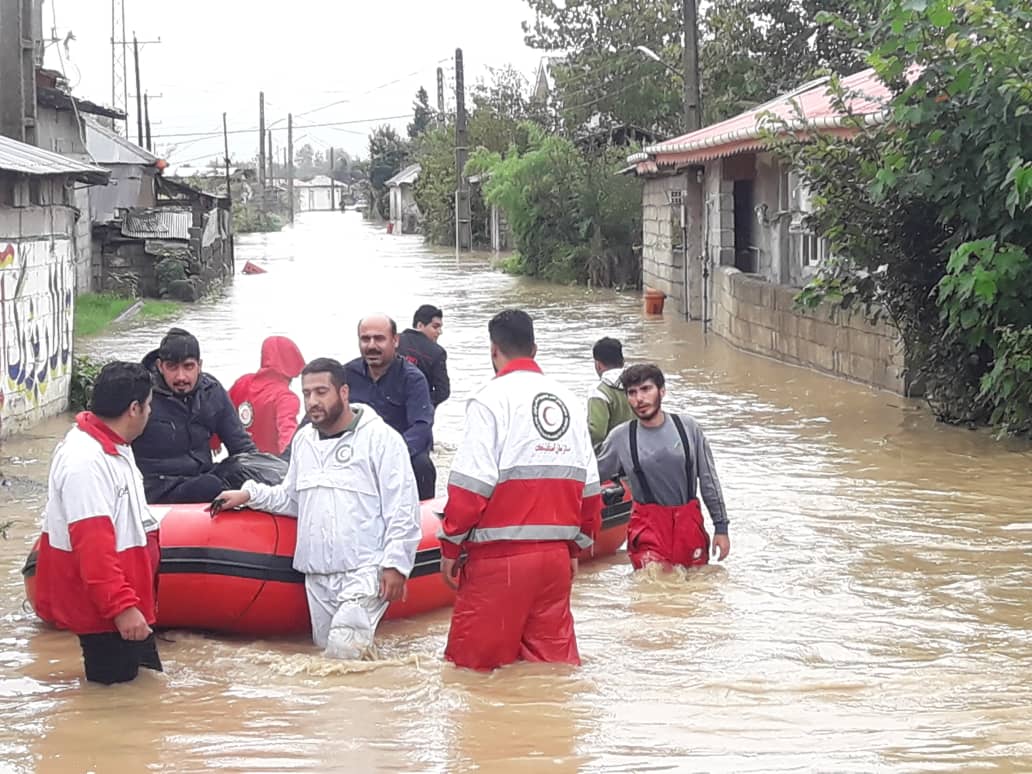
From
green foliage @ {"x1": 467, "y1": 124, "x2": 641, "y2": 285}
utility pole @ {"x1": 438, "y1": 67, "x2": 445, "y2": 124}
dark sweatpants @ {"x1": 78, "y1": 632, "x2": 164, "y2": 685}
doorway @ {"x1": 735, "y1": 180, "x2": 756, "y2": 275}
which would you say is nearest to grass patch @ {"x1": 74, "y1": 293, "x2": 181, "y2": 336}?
doorway @ {"x1": 735, "y1": 180, "x2": 756, "y2": 275}

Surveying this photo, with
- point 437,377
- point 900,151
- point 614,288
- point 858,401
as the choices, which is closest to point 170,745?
point 437,377

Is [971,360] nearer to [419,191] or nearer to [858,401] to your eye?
[858,401]

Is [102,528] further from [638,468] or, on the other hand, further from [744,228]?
[744,228]

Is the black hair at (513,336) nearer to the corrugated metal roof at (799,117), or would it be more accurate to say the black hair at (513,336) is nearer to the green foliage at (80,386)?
the corrugated metal roof at (799,117)

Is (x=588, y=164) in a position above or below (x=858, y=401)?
above

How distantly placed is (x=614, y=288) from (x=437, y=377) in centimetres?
2839

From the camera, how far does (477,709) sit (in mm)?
6117

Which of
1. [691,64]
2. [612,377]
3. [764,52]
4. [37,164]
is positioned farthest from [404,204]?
[612,377]

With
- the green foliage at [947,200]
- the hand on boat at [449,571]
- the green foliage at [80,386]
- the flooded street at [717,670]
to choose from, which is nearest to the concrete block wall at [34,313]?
the green foliage at [80,386]

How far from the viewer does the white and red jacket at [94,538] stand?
19.4 feet

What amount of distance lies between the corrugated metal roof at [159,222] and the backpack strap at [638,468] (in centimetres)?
2955

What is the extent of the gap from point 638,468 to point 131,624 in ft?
10.4

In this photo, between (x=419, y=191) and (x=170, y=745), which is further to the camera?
(x=419, y=191)

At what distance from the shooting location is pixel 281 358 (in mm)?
9289
